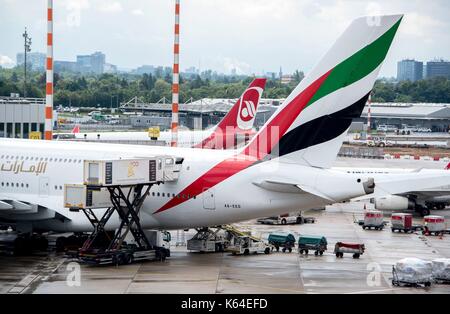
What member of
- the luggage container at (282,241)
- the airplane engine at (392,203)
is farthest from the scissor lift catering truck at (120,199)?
the airplane engine at (392,203)

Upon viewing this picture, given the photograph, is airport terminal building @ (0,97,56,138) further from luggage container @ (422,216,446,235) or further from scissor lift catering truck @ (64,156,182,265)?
luggage container @ (422,216,446,235)

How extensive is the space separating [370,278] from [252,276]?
467cm

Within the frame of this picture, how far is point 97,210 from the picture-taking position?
4159 centimetres

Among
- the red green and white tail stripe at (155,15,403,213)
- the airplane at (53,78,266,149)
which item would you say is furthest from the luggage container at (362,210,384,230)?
the red green and white tail stripe at (155,15,403,213)

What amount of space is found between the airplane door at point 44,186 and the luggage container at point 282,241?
35.4ft

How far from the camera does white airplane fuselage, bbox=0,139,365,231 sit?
3822 cm

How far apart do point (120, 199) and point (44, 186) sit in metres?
4.42

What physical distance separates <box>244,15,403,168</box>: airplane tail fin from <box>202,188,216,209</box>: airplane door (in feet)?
8.37

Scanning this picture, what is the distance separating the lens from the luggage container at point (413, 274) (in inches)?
1394

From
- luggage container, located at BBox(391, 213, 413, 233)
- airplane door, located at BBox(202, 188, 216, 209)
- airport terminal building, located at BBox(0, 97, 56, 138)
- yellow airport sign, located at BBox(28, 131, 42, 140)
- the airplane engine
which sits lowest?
luggage container, located at BBox(391, 213, 413, 233)

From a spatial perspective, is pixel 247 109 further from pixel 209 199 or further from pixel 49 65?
pixel 209 199

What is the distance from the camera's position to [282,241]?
145 ft
